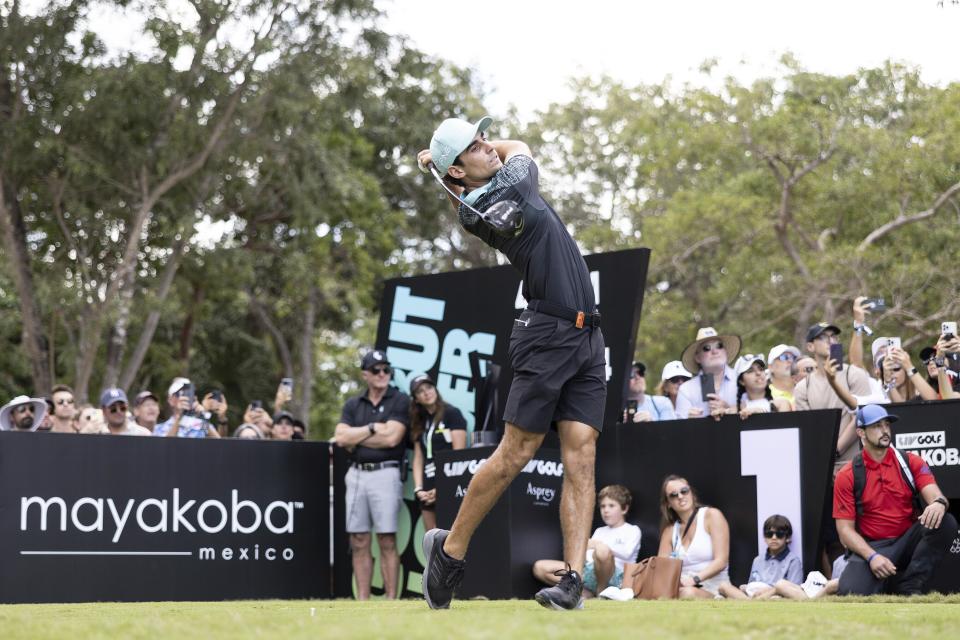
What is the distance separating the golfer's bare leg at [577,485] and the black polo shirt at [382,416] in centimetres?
647

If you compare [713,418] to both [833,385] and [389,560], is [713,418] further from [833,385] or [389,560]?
[389,560]

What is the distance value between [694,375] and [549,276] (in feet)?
21.7

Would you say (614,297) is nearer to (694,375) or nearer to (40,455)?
(694,375)

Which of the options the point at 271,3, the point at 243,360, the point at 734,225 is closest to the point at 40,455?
the point at 271,3

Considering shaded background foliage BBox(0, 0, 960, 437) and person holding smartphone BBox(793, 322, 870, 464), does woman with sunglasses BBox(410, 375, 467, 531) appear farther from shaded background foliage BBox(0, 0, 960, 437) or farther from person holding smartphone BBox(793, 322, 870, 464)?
shaded background foliage BBox(0, 0, 960, 437)

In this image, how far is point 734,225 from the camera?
31719 millimetres

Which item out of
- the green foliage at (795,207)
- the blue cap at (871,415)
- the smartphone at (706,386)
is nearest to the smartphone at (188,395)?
the smartphone at (706,386)

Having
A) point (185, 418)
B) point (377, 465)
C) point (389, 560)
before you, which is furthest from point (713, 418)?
point (185, 418)

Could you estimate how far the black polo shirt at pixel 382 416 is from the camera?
522 inches

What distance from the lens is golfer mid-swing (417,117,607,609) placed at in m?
6.73

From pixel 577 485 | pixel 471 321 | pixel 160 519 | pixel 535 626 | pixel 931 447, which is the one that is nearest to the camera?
pixel 535 626

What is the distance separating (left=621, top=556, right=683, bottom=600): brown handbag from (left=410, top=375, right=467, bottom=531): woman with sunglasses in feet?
8.73

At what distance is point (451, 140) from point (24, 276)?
807 inches

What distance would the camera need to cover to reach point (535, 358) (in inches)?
266
